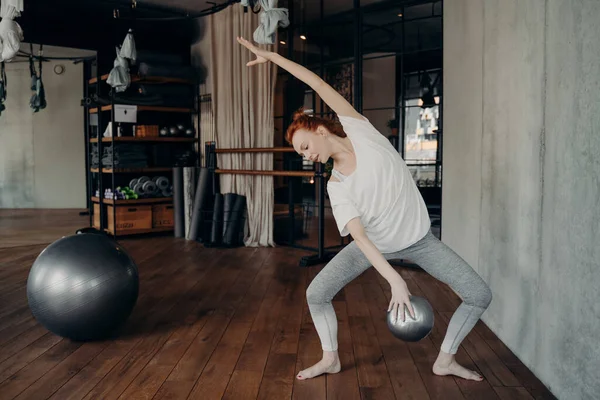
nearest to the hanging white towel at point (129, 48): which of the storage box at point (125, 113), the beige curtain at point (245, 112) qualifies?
the storage box at point (125, 113)

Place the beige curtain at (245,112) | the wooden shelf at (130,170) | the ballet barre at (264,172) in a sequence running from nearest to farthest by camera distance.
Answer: the ballet barre at (264,172) → the beige curtain at (245,112) → the wooden shelf at (130,170)

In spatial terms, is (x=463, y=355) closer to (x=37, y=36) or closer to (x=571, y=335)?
(x=571, y=335)

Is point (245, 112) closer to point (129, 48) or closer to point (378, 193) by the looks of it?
point (129, 48)

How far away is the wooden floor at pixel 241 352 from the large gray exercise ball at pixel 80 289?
15 centimetres

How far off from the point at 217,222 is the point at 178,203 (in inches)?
33.0

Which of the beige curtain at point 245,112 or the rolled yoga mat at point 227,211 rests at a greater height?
the beige curtain at point 245,112

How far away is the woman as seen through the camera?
2152 mm

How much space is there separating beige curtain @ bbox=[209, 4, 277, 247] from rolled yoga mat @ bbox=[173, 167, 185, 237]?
63 centimetres

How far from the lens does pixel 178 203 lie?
6672 mm

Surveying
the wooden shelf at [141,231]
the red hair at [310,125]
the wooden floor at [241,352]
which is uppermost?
the red hair at [310,125]

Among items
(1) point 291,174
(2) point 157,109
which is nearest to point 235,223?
(1) point 291,174

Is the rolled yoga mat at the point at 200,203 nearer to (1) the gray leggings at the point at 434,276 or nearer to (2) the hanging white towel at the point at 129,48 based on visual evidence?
(2) the hanging white towel at the point at 129,48

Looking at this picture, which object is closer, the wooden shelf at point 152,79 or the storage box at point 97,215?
the wooden shelf at point 152,79

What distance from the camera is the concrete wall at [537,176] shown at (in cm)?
192
